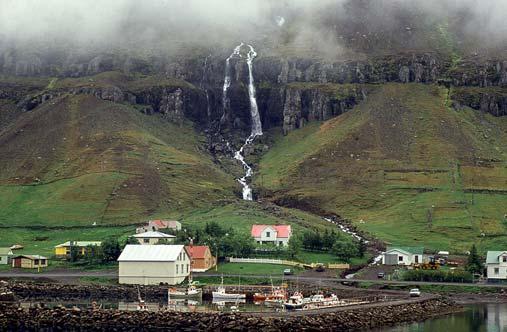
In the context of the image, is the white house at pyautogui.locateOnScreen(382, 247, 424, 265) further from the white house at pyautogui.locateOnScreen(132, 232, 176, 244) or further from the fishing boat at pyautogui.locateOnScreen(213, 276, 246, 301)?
the fishing boat at pyautogui.locateOnScreen(213, 276, 246, 301)

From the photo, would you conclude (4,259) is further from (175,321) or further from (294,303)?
(175,321)

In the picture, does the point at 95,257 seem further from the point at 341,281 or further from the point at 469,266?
the point at 469,266

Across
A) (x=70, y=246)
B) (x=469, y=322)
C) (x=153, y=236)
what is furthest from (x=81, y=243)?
(x=469, y=322)

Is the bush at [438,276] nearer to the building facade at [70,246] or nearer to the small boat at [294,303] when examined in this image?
the small boat at [294,303]

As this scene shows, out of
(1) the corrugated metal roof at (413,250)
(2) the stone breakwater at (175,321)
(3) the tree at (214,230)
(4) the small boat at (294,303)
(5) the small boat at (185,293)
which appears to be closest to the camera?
(2) the stone breakwater at (175,321)

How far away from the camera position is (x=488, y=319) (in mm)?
131625

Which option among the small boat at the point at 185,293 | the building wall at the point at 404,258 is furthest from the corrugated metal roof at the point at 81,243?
the building wall at the point at 404,258

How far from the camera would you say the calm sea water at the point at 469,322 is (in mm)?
123625

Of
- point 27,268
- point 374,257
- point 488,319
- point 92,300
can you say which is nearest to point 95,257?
point 27,268

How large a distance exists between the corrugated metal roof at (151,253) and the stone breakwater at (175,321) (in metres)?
29.0

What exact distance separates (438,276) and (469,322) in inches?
1190

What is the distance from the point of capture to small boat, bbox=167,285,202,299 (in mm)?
142875

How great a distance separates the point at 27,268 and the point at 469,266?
194 feet

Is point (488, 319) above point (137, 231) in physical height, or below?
below
